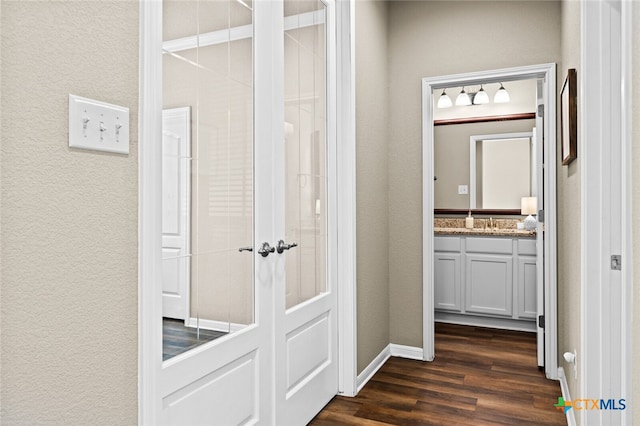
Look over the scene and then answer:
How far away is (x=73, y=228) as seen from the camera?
1.06 meters

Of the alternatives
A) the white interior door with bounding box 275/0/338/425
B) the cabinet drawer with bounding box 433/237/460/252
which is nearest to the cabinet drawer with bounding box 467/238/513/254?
the cabinet drawer with bounding box 433/237/460/252

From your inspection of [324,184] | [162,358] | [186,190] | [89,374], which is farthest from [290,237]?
[89,374]

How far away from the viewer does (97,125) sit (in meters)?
1.11

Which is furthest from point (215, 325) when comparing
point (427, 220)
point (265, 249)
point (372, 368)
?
point (427, 220)

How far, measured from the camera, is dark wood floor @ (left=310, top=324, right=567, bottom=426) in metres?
2.46

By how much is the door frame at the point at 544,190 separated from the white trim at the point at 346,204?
0.88m

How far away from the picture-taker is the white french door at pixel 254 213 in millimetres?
1553

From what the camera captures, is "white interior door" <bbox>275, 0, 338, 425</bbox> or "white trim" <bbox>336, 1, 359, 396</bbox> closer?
"white interior door" <bbox>275, 0, 338, 425</bbox>

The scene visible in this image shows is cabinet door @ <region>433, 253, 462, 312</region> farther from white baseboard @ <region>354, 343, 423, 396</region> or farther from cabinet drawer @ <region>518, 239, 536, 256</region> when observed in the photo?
white baseboard @ <region>354, 343, 423, 396</region>

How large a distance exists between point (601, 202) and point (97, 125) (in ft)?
5.74

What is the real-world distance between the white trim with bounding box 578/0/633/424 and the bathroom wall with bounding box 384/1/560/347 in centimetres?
153

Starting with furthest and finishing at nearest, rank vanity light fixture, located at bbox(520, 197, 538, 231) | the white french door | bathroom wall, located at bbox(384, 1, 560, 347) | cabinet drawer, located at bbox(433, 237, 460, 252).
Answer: vanity light fixture, located at bbox(520, 197, 538, 231) < cabinet drawer, located at bbox(433, 237, 460, 252) < bathroom wall, located at bbox(384, 1, 560, 347) < the white french door

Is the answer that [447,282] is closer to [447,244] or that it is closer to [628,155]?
[447,244]

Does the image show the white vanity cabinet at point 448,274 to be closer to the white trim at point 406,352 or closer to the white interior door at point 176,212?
the white trim at point 406,352
